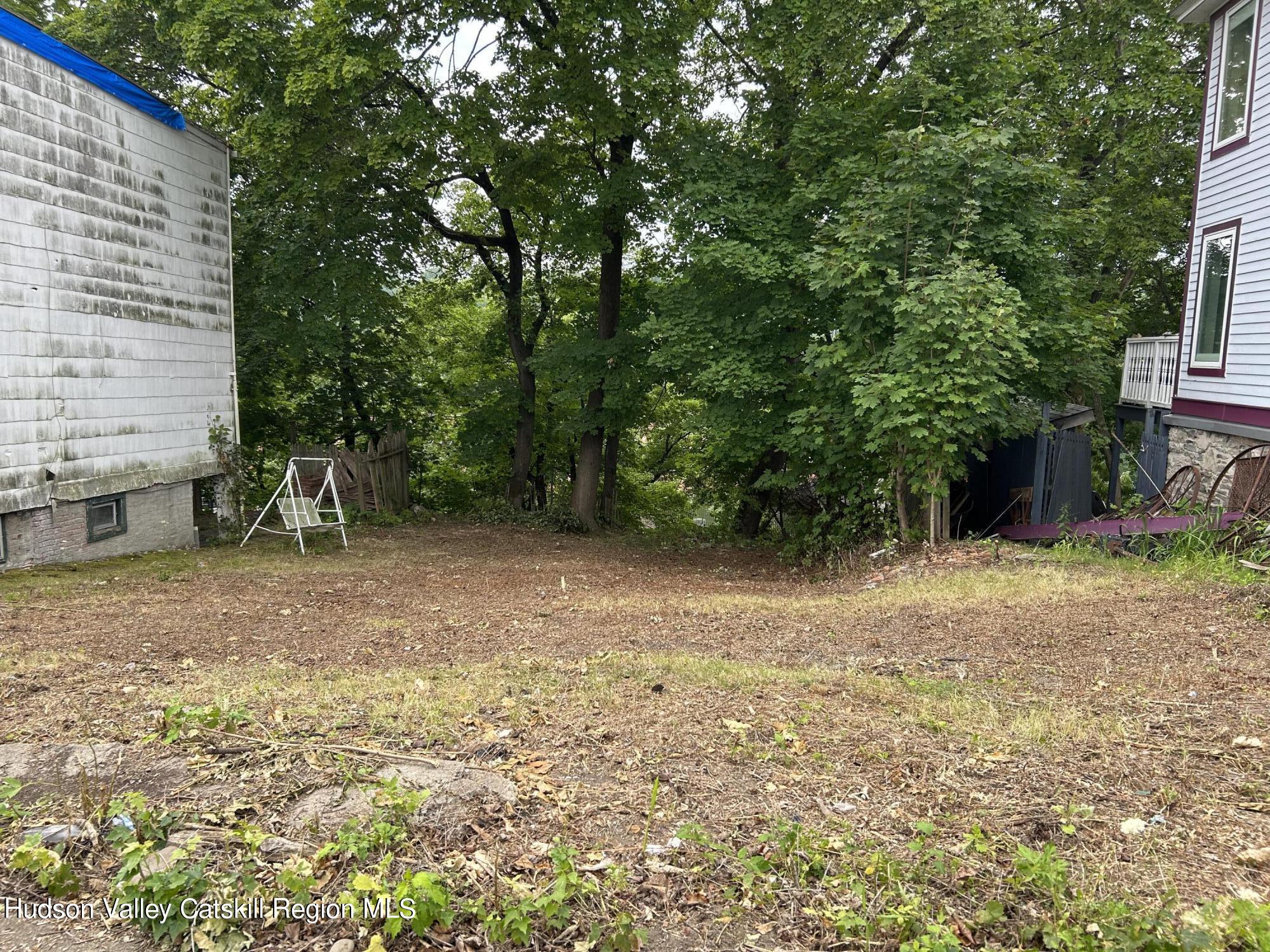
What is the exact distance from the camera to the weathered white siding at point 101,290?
8.88 meters

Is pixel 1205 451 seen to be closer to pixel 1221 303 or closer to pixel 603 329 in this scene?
pixel 1221 303

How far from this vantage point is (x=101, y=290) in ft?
33.2

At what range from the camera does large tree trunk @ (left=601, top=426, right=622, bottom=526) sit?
1865cm

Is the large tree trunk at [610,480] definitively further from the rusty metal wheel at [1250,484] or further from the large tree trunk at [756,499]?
the rusty metal wheel at [1250,484]

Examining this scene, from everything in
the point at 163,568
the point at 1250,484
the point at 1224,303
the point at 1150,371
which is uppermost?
the point at 1224,303

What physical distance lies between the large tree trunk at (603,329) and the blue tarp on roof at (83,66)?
7.10 meters

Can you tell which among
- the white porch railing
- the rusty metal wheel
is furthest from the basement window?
the white porch railing

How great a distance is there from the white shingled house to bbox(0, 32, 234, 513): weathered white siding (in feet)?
0.06

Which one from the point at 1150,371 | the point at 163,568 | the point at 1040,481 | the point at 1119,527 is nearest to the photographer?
the point at 1119,527

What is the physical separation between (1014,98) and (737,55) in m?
4.93

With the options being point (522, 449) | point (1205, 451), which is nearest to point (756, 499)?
point (522, 449)

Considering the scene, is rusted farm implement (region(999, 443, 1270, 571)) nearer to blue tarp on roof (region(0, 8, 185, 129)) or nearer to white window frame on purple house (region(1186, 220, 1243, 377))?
white window frame on purple house (region(1186, 220, 1243, 377))

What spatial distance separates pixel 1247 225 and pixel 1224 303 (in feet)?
3.64

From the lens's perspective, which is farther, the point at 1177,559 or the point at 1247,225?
the point at 1247,225
